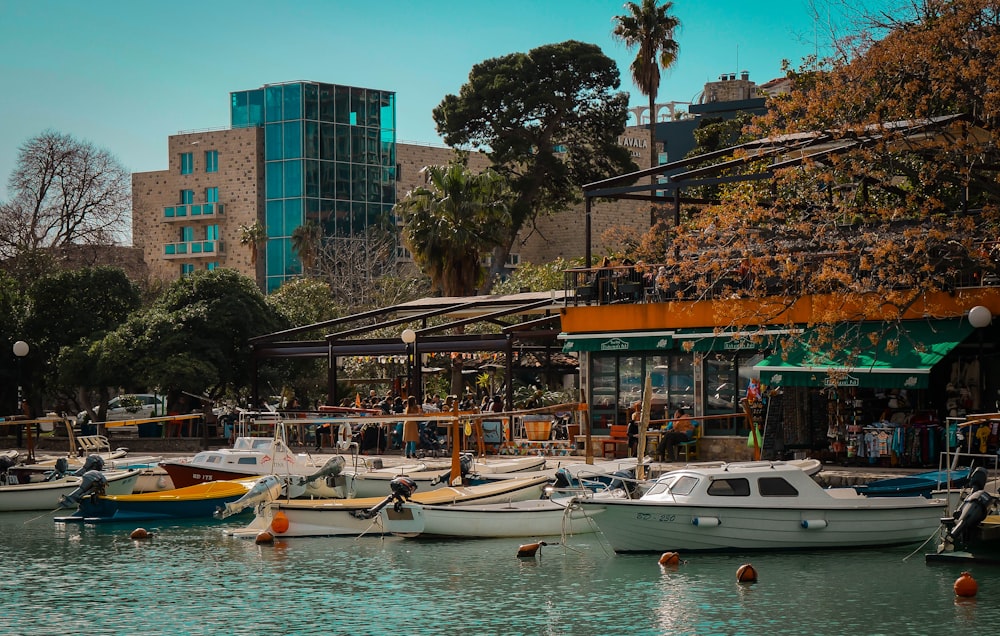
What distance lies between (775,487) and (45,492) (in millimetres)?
17393

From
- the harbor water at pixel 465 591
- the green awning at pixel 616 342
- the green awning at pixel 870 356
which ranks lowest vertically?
the harbor water at pixel 465 591

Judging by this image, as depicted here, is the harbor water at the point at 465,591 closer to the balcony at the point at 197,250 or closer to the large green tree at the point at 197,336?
the large green tree at the point at 197,336

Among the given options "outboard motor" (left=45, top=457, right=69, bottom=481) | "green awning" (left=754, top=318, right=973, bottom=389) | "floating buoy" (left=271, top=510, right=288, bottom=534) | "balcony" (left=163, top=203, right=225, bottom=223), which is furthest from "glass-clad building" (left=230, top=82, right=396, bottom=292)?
"floating buoy" (left=271, top=510, right=288, bottom=534)

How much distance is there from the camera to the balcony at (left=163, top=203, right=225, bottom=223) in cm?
8431

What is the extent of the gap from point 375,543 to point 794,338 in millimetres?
10042

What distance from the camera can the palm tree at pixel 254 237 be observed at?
265ft

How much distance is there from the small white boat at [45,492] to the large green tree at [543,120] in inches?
1498

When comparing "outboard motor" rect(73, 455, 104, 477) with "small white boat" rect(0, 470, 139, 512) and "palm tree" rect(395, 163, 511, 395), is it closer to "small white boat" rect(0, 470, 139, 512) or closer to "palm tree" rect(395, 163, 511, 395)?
"small white boat" rect(0, 470, 139, 512)

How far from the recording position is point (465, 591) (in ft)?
64.5

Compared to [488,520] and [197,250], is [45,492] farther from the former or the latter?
[197,250]

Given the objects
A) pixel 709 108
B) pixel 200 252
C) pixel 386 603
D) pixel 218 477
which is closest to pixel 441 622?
pixel 386 603

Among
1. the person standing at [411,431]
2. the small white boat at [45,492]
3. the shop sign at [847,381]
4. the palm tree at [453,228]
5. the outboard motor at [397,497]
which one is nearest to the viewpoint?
the outboard motor at [397,497]

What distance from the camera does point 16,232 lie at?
60.6 meters

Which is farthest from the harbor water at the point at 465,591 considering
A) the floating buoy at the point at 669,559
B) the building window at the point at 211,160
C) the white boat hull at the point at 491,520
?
the building window at the point at 211,160
